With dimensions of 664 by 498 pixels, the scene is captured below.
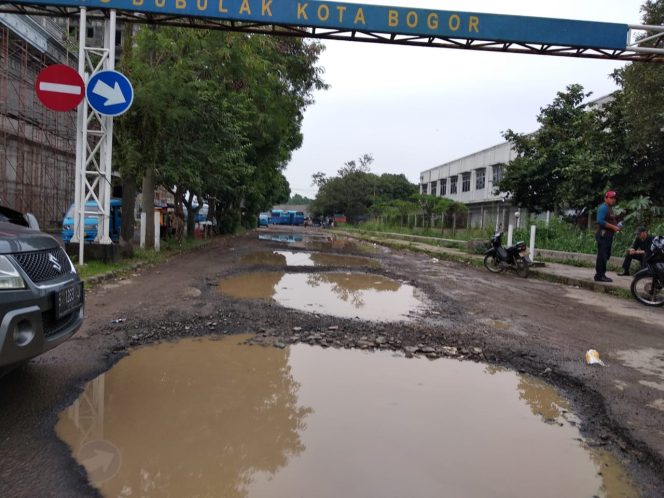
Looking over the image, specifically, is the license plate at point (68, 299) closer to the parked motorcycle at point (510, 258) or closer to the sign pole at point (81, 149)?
the sign pole at point (81, 149)

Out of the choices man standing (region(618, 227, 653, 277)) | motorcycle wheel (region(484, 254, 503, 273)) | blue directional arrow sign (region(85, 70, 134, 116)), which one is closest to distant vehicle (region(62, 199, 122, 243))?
blue directional arrow sign (region(85, 70, 134, 116))

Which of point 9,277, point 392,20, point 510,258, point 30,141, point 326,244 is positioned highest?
point 392,20

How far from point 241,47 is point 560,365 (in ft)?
38.7

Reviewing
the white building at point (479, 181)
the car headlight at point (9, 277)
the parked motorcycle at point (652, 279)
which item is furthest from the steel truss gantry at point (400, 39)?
the white building at point (479, 181)

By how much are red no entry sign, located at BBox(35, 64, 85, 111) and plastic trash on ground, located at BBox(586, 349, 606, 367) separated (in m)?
8.64

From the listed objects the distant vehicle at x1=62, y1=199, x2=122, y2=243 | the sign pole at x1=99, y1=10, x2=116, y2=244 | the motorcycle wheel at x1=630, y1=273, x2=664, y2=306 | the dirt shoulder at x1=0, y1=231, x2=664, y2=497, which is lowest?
the dirt shoulder at x1=0, y1=231, x2=664, y2=497

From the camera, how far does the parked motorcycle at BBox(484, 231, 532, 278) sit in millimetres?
12688

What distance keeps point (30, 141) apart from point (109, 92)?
48.3 feet

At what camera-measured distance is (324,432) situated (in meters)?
3.43

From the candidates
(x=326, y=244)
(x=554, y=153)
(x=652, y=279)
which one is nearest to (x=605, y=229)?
(x=652, y=279)

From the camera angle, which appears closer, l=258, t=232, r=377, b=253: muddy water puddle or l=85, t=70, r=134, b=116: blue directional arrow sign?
Answer: l=85, t=70, r=134, b=116: blue directional arrow sign

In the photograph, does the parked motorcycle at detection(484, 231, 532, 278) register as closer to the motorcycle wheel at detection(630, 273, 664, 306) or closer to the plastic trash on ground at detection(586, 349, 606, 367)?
the motorcycle wheel at detection(630, 273, 664, 306)

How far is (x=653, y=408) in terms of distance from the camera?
3.90 m

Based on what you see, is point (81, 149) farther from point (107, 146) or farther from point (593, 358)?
point (593, 358)
